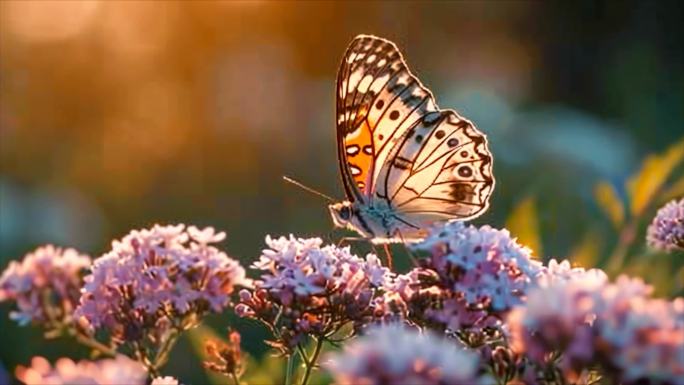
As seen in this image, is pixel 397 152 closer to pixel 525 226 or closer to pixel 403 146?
pixel 403 146

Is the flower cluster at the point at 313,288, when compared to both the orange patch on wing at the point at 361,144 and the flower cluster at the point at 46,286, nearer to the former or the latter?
the orange patch on wing at the point at 361,144

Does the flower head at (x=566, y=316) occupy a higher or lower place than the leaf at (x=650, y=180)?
lower

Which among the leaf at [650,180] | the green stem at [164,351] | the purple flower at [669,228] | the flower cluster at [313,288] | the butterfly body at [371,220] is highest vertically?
the leaf at [650,180]

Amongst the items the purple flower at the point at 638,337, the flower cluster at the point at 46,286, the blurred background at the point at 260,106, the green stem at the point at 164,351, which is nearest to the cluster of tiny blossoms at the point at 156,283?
the green stem at the point at 164,351

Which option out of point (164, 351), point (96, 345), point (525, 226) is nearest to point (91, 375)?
point (164, 351)

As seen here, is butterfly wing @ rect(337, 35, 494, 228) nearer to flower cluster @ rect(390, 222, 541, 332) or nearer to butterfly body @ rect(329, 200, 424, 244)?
butterfly body @ rect(329, 200, 424, 244)

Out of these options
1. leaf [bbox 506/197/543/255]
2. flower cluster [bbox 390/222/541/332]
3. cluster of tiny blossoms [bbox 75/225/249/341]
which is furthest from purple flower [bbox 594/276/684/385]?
leaf [bbox 506/197/543/255]
